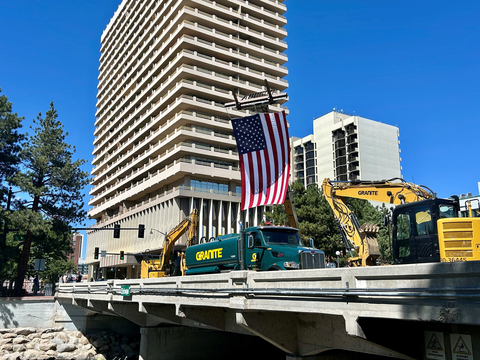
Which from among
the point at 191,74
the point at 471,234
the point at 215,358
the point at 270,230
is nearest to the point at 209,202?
the point at 191,74

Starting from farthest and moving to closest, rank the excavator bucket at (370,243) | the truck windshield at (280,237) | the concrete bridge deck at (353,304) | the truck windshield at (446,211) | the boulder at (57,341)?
the boulder at (57,341) < the excavator bucket at (370,243) < the truck windshield at (280,237) < the truck windshield at (446,211) < the concrete bridge deck at (353,304)

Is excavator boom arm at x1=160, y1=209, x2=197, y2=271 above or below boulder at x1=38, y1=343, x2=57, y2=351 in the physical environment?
above

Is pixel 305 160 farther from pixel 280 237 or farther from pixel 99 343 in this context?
pixel 280 237

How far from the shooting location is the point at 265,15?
213ft

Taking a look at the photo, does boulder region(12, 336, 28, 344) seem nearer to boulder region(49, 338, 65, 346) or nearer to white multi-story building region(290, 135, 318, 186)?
boulder region(49, 338, 65, 346)

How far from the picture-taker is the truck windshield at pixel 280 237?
16.2 metres

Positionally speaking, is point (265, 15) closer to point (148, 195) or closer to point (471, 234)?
point (148, 195)

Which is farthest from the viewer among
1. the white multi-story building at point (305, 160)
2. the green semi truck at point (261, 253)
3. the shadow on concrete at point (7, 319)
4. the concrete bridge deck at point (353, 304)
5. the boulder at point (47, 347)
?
the white multi-story building at point (305, 160)

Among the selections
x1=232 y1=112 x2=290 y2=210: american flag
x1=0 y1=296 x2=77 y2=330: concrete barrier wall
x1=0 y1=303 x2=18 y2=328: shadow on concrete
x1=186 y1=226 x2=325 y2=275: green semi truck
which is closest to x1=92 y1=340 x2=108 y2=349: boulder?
x1=0 y1=296 x2=77 y2=330: concrete barrier wall

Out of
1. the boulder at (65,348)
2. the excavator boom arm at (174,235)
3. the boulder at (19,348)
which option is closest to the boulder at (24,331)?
the boulder at (19,348)

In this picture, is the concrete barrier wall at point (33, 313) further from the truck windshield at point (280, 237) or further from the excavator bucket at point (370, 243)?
the excavator bucket at point (370, 243)

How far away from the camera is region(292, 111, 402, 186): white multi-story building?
91.4 metres

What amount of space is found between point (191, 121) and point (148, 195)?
47.2 ft

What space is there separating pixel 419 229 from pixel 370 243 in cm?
601
